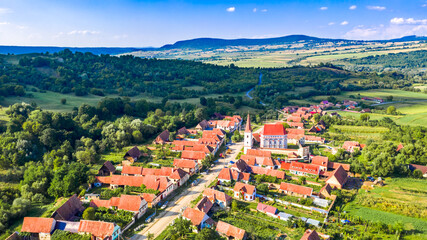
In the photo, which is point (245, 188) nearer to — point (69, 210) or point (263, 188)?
point (263, 188)

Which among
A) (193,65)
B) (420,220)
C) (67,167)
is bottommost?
(420,220)

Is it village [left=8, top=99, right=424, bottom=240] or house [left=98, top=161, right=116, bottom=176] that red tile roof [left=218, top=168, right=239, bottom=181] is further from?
house [left=98, top=161, right=116, bottom=176]

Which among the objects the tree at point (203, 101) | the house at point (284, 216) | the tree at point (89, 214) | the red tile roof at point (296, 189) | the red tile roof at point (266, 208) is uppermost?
the tree at point (203, 101)

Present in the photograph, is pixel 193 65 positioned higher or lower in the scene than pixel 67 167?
higher

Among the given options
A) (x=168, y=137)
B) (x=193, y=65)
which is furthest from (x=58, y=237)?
(x=193, y=65)

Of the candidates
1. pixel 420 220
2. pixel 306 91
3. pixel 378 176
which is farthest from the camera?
pixel 306 91

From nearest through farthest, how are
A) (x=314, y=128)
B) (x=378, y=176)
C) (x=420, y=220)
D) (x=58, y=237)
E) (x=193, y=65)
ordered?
(x=58, y=237) < (x=420, y=220) < (x=378, y=176) < (x=314, y=128) < (x=193, y=65)

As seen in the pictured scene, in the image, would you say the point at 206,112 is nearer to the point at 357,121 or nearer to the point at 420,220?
the point at 357,121

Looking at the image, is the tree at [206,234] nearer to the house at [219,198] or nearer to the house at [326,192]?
the house at [219,198]

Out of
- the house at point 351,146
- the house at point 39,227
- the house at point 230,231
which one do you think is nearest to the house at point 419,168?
the house at point 351,146
